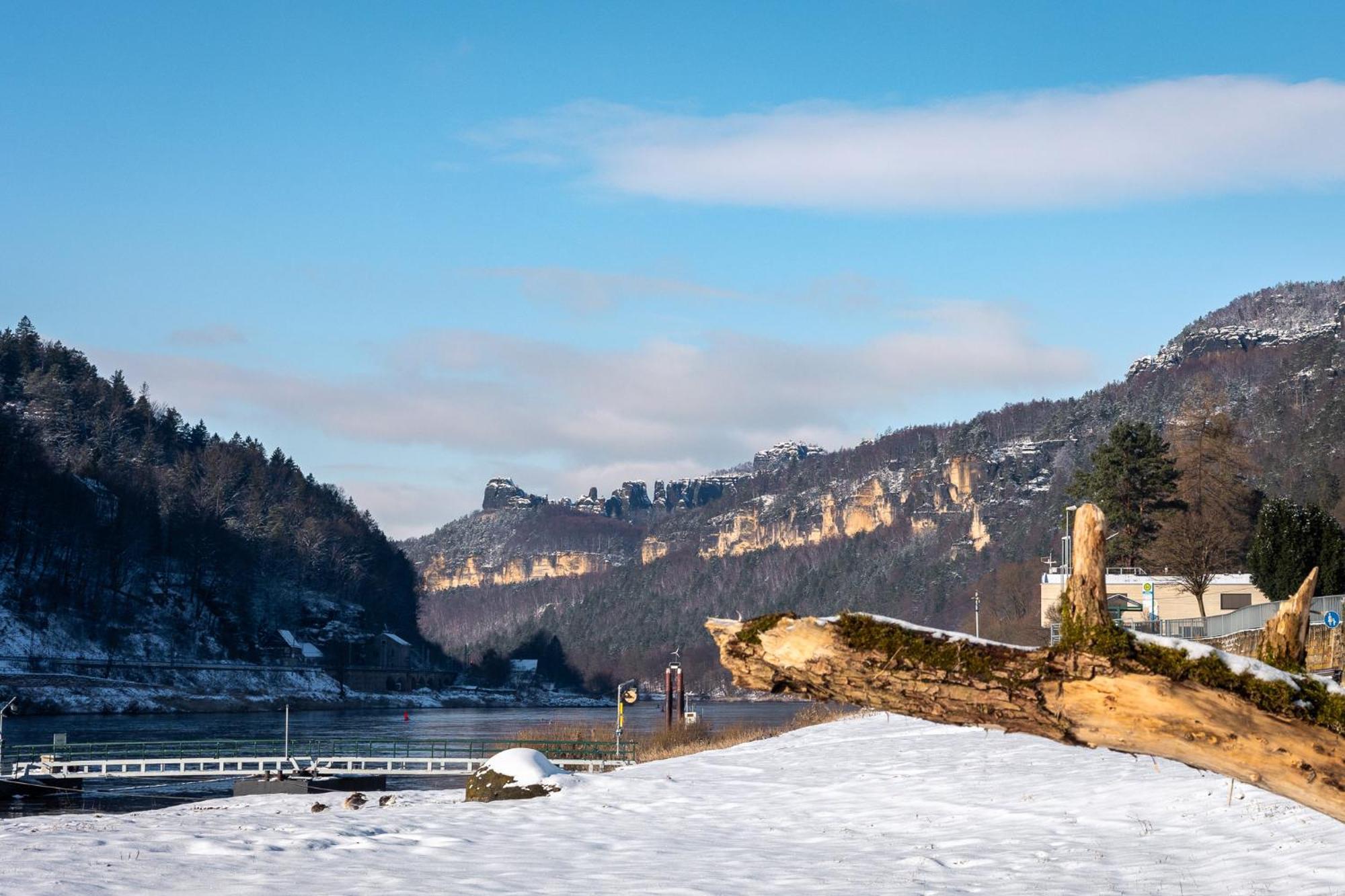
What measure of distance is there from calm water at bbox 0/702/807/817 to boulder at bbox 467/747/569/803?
1549 cm

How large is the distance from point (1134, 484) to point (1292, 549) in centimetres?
1805

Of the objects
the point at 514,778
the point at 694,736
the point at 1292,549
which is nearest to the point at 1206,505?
the point at 1292,549

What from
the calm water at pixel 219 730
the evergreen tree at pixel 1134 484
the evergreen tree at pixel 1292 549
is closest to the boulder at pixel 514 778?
the calm water at pixel 219 730

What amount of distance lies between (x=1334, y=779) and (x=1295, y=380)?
213457 mm

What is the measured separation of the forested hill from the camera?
441 feet

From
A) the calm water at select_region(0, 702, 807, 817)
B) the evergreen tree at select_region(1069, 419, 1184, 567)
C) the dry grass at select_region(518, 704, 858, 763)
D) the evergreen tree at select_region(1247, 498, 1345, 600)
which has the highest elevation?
the evergreen tree at select_region(1069, 419, 1184, 567)

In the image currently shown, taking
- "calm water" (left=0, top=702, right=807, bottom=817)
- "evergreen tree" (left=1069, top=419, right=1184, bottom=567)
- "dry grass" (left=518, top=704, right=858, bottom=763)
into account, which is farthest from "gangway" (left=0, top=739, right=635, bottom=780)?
"evergreen tree" (left=1069, top=419, right=1184, bottom=567)

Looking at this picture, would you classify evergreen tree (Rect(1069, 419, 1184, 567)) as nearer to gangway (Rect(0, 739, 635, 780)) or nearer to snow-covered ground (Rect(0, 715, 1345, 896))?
gangway (Rect(0, 739, 635, 780))

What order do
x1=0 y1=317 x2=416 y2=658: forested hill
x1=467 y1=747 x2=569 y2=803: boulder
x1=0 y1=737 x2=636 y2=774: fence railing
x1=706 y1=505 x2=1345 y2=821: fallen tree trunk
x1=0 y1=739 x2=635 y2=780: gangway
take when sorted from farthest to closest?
x1=0 y1=317 x2=416 y2=658: forested hill, x1=0 y1=737 x2=636 y2=774: fence railing, x1=0 y1=739 x2=635 y2=780: gangway, x1=467 y1=747 x2=569 y2=803: boulder, x1=706 y1=505 x2=1345 y2=821: fallen tree trunk

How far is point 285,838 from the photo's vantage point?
66.0 ft

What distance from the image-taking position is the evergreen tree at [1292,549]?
190 ft

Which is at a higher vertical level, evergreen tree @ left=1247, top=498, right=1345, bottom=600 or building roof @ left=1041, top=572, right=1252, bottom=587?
evergreen tree @ left=1247, top=498, right=1345, bottom=600

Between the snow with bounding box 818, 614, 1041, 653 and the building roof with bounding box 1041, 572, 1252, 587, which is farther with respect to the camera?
the building roof with bounding box 1041, 572, 1252, 587

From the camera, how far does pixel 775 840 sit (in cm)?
2058
